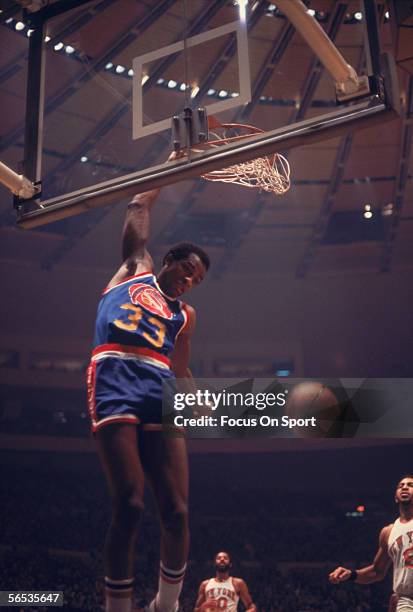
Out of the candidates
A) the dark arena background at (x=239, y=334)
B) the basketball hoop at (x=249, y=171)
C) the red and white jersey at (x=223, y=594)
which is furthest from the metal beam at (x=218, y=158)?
the dark arena background at (x=239, y=334)

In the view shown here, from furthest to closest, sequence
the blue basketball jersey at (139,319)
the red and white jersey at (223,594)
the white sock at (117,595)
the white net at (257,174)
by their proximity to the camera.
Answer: the red and white jersey at (223,594) → the white net at (257,174) → the blue basketball jersey at (139,319) → the white sock at (117,595)

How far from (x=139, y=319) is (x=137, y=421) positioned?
0.61 metres

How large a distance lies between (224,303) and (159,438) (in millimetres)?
18818

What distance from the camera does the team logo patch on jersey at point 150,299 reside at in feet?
13.7

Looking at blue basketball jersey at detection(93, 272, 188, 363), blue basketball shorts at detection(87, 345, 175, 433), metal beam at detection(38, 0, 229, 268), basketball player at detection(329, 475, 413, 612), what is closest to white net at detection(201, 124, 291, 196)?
metal beam at detection(38, 0, 229, 268)

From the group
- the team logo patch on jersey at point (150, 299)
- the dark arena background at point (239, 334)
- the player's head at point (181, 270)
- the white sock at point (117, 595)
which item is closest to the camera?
the white sock at point (117, 595)

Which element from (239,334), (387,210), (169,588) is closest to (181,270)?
(169,588)

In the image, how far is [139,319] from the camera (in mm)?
4098

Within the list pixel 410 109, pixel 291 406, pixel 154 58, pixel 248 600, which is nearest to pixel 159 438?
pixel 291 406

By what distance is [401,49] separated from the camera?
31.4 feet

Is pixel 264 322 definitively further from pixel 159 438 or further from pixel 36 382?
pixel 159 438

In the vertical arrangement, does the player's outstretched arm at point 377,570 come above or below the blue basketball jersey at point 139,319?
below
